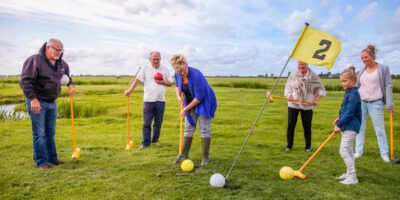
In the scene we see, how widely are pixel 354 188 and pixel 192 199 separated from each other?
2.52 m

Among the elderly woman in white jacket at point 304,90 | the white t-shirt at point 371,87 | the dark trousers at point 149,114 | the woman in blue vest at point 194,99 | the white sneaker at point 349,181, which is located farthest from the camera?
the dark trousers at point 149,114

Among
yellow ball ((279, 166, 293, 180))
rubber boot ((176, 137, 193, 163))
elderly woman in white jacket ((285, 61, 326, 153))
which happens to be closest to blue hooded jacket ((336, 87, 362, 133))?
yellow ball ((279, 166, 293, 180))

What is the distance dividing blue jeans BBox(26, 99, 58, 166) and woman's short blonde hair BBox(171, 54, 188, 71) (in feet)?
7.75

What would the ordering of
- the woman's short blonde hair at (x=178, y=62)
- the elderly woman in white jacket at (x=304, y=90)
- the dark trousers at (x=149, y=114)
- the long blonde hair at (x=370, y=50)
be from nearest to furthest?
the woman's short blonde hair at (x=178, y=62) → the long blonde hair at (x=370, y=50) → the elderly woman in white jacket at (x=304, y=90) → the dark trousers at (x=149, y=114)

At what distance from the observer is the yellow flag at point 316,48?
4969 mm

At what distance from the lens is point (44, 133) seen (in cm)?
573

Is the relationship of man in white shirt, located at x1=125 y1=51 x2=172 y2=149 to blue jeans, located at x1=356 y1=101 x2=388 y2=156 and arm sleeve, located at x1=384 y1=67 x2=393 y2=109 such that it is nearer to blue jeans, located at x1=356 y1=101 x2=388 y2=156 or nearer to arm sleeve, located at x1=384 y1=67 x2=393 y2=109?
blue jeans, located at x1=356 y1=101 x2=388 y2=156

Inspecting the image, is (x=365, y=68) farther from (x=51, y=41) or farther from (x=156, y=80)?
(x=51, y=41)

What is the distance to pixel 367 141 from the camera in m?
8.99

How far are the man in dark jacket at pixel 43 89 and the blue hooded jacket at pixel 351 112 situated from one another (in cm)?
475

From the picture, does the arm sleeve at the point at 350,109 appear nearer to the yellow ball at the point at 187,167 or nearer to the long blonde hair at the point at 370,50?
the long blonde hair at the point at 370,50

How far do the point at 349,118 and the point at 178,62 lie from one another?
9.29 ft

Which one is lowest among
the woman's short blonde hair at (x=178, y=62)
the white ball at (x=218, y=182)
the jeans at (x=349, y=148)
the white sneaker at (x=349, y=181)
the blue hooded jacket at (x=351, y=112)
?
the white sneaker at (x=349, y=181)

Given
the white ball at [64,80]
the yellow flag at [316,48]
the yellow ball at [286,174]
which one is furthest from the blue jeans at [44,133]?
the yellow flag at [316,48]
